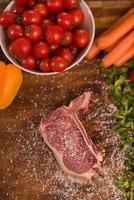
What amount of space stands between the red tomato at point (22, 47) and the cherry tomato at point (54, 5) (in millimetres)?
141

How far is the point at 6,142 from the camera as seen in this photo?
1.95 meters

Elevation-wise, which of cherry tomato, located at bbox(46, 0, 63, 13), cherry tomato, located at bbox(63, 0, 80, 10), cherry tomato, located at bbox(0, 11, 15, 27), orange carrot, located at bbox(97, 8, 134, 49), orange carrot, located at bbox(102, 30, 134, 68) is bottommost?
orange carrot, located at bbox(102, 30, 134, 68)

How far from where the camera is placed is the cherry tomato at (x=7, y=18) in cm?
181

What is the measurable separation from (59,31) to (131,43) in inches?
11.1

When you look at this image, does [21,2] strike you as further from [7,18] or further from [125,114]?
[125,114]

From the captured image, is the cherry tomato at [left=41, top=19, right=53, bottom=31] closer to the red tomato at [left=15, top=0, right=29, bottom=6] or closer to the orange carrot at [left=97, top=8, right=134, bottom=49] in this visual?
the red tomato at [left=15, top=0, right=29, bottom=6]

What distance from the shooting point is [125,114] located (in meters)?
1.92

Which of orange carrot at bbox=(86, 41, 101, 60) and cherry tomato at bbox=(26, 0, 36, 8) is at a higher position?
cherry tomato at bbox=(26, 0, 36, 8)

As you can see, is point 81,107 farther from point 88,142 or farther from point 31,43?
point 31,43

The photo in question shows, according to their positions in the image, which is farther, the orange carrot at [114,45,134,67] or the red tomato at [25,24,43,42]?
the orange carrot at [114,45,134,67]

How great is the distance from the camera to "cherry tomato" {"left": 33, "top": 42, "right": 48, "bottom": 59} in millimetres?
1798

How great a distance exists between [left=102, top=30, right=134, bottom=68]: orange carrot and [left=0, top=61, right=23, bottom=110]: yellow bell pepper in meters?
0.32

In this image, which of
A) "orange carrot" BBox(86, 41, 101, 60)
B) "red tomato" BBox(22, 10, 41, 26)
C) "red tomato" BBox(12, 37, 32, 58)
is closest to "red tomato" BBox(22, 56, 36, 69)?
"red tomato" BBox(12, 37, 32, 58)

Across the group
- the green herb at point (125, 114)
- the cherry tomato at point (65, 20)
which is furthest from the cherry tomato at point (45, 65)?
the green herb at point (125, 114)
